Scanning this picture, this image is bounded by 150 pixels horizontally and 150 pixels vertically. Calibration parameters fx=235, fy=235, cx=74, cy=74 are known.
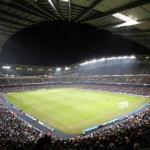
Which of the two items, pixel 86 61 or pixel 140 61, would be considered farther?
pixel 86 61

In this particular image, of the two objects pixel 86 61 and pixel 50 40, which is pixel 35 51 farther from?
pixel 86 61

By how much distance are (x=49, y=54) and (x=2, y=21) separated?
88.3 meters

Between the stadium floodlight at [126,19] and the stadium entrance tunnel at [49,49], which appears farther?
the stadium entrance tunnel at [49,49]

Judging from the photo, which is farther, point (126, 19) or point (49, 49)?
point (49, 49)

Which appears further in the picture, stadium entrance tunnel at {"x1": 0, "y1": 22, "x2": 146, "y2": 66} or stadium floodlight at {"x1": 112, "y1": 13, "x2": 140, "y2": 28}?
stadium entrance tunnel at {"x1": 0, "y1": 22, "x2": 146, "y2": 66}

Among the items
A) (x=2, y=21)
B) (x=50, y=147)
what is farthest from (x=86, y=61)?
(x=50, y=147)

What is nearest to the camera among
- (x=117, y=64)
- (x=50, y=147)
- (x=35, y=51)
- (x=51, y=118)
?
(x=50, y=147)

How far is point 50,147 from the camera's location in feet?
34.8

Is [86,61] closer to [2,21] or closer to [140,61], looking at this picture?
[140,61]

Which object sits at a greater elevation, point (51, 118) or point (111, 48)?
point (111, 48)

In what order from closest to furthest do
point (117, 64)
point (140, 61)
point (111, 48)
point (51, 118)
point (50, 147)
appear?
point (50, 147), point (51, 118), point (140, 61), point (111, 48), point (117, 64)

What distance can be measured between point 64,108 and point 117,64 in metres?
49.2

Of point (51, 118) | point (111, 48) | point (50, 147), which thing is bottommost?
point (51, 118)

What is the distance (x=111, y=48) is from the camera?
282 ft
